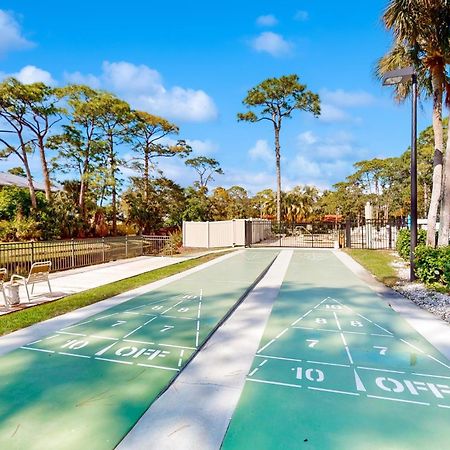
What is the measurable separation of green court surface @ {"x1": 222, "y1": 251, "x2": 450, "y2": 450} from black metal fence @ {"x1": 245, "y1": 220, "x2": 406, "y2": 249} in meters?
14.6

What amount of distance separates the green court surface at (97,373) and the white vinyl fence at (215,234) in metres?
14.6

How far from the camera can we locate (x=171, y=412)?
9.10 ft

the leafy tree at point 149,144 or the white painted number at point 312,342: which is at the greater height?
the leafy tree at point 149,144

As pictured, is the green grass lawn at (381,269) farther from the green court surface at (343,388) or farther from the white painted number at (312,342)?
the white painted number at (312,342)

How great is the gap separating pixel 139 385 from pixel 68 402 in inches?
25.0

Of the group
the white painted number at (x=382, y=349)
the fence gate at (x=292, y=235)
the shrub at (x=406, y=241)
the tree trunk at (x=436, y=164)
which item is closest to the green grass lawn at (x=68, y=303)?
the white painted number at (x=382, y=349)

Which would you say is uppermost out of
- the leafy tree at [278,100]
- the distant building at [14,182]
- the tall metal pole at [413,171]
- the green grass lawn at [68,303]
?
the leafy tree at [278,100]

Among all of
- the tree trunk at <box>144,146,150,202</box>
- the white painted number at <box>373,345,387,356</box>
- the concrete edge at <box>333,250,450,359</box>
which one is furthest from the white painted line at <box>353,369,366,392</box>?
the tree trunk at <box>144,146,150,202</box>

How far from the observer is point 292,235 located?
2444 centimetres

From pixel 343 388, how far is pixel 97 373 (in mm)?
2543

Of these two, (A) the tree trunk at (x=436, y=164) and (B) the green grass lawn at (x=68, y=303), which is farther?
(A) the tree trunk at (x=436, y=164)

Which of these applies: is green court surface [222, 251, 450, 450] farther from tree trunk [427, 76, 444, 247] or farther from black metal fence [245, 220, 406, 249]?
black metal fence [245, 220, 406, 249]

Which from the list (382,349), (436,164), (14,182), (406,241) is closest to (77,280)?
(382,349)

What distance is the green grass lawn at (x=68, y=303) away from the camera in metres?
5.25
